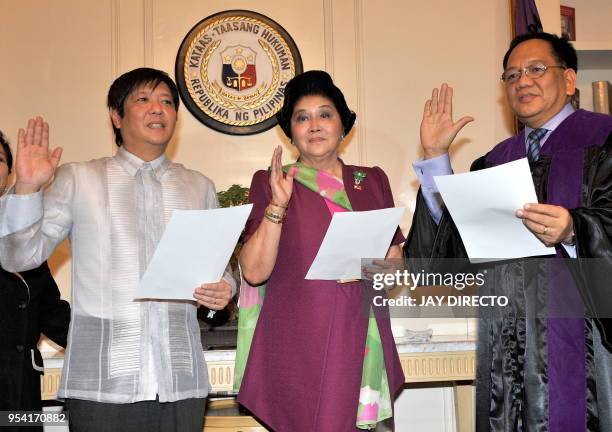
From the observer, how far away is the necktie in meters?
2.21

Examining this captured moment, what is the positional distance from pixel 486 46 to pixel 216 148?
1479mm

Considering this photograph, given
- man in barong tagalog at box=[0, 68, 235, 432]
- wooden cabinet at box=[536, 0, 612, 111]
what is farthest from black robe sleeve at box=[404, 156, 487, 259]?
wooden cabinet at box=[536, 0, 612, 111]

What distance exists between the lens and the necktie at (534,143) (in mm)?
2205

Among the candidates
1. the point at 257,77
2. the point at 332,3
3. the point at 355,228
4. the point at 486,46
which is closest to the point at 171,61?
the point at 257,77

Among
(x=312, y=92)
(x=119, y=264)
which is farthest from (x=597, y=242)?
(x=119, y=264)

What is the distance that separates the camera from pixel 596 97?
371cm

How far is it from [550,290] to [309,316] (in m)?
0.69

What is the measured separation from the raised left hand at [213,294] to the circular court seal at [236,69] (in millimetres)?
1567

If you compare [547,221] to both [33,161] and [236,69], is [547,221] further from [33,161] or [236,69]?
[236,69]

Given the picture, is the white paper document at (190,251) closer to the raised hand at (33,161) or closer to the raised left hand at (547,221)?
the raised hand at (33,161)

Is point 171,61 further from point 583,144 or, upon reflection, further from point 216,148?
point 583,144

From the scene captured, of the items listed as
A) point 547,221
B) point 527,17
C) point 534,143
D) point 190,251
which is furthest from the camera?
point 527,17

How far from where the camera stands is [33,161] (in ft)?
6.57

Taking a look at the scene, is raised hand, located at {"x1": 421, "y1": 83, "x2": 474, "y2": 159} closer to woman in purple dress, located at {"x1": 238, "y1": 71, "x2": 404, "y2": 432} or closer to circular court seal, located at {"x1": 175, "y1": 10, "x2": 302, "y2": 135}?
woman in purple dress, located at {"x1": 238, "y1": 71, "x2": 404, "y2": 432}
